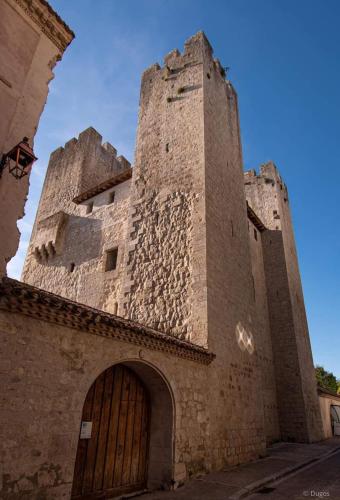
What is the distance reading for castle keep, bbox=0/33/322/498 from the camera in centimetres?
553

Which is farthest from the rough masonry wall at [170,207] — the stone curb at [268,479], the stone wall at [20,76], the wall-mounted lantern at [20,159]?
the wall-mounted lantern at [20,159]

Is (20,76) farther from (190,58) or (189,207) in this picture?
(190,58)

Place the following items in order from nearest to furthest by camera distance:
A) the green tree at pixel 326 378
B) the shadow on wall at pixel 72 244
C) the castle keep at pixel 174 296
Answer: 1. the castle keep at pixel 174 296
2. the shadow on wall at pixel 72 244
3. the green tree at pixel 326 378

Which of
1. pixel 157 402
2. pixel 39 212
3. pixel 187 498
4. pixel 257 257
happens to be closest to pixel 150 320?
pixel 157 402

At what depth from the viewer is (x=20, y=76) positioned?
6152 millimetres

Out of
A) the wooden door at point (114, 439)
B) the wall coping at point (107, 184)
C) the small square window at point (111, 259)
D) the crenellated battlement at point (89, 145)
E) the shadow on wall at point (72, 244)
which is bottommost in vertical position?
the wooden door at point (114, 439)

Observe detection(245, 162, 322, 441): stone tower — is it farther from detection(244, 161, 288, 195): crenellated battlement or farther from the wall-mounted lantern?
the wall-mounted lantern

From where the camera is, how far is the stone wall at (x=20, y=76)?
17.3 ft

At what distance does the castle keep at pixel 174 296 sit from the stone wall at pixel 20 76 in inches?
53.1

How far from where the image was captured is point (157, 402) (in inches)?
271

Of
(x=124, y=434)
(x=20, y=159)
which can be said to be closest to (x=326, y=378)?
(x=124, y=434)

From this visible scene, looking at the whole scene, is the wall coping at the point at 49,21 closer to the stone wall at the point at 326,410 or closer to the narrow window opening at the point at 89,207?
the narrow window opening at the point at 89,207

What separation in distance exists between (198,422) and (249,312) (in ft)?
15.3

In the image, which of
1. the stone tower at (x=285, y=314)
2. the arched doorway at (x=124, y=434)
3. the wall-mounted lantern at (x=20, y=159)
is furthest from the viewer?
the stone tower at (x=285, y=314)
